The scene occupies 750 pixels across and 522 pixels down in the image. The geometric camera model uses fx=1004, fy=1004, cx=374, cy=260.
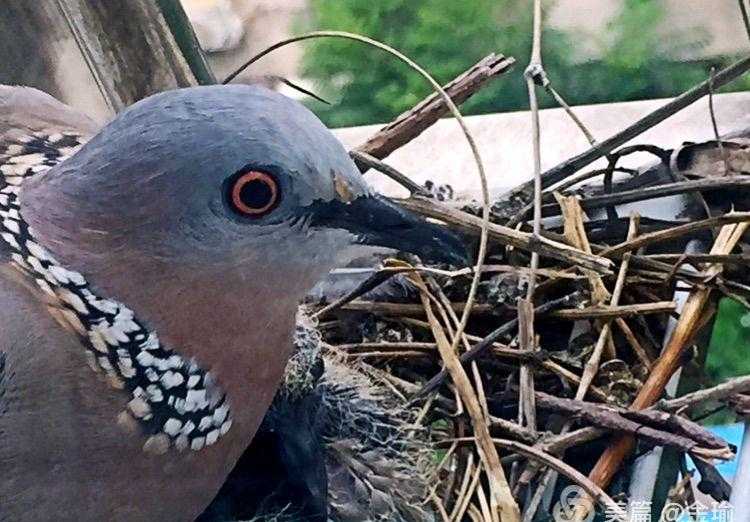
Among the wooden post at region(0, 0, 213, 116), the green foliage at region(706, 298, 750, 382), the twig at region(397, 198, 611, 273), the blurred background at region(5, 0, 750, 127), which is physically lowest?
the green foliage at region(706, 298, 750, 382)

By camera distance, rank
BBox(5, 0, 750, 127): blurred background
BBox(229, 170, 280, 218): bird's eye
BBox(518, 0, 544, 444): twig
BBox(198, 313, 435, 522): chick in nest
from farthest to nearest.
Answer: BBox(5, 0, 750, 127): blurred background
BBox(518, 0, 544, 444): twig
BBox(198, 313, 435, 522): chick in nest
BBox(229, 170, 280, 218): bird's eye

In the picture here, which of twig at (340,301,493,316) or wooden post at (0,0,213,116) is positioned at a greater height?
wooden post at (0,0,213,116)

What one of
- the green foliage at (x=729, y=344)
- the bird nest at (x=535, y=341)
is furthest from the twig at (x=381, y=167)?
the green foliage at (x=729, y=344)

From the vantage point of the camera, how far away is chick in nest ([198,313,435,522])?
470 mm

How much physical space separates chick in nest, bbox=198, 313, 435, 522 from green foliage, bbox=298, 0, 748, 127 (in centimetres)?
23

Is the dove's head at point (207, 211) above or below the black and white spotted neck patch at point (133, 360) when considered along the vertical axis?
above

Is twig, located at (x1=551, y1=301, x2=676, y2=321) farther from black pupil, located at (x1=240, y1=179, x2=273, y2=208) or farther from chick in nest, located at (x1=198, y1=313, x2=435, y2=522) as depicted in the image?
black pupil, located at (x1=240, y1=179, x2=273, y2=208)

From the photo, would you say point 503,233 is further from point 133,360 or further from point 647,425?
point 133,360

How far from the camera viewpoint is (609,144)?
66 centimetres

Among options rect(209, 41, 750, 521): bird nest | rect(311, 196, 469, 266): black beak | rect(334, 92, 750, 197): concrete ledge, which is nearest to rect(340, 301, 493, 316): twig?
rect(209, 41, 750, 521): bird nest

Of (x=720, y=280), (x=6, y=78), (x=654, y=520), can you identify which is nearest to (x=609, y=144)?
(x=720, y=280)

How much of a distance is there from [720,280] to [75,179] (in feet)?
1.37

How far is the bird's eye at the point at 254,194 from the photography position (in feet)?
1.09

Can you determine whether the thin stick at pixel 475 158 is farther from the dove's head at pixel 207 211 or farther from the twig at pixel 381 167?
the dove's head at pixel 207 211
